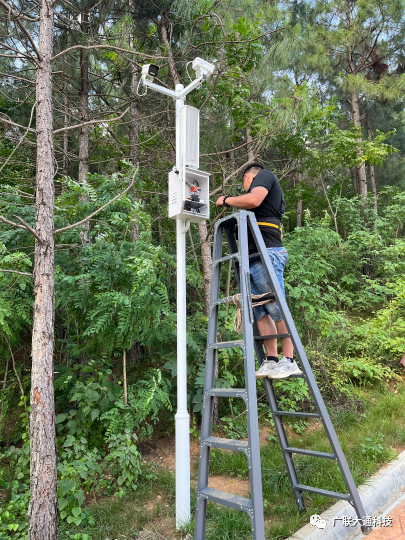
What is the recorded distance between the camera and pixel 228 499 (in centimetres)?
233

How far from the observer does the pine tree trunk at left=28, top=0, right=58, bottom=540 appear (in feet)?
9.59

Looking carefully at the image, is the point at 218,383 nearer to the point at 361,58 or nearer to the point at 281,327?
the point at 281,327

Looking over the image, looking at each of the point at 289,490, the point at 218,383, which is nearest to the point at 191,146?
the point at 218,383

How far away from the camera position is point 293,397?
5238mm

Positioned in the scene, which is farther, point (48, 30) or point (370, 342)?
point (370, 342)

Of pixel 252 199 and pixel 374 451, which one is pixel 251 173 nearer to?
pixel 252 199

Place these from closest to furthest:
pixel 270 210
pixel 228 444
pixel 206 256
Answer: pixel 228 444 < pixel 270 210 < pixel 206 256

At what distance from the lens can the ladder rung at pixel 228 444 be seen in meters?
2.34

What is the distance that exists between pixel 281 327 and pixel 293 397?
2349 mm

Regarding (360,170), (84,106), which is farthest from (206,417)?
(360,170)

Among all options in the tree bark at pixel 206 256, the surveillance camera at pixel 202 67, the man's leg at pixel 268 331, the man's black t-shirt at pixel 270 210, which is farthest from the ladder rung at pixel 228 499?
the surveillance camera at pixel 202 67

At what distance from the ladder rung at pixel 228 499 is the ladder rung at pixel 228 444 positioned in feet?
0.87

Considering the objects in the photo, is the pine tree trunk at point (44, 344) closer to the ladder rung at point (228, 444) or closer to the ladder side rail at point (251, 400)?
the ladder rung at point (228, 444)

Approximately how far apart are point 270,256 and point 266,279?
0.19 m
